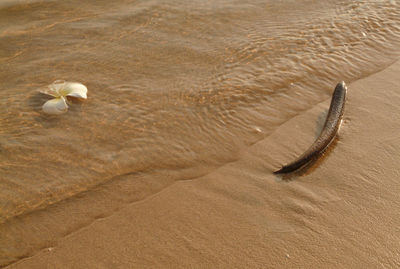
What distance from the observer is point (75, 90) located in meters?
3.85

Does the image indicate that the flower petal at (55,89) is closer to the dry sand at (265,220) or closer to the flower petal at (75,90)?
the flower petal at (75,90)

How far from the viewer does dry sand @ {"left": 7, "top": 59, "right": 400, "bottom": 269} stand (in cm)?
252

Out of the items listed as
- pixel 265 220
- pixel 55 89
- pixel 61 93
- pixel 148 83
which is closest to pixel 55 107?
pixel 61 93

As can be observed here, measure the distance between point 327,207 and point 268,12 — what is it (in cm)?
375

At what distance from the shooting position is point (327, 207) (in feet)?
9.52

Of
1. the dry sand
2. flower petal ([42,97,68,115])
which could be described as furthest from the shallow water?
the dry sand

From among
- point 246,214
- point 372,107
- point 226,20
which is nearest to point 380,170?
point 372,107

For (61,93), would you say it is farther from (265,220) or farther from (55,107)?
(265,220)

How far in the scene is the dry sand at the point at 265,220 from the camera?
252 centimetres

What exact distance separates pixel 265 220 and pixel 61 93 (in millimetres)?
2457

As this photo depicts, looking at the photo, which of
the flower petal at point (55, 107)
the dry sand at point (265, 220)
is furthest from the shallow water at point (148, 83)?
the dry sand at point (265, 220)

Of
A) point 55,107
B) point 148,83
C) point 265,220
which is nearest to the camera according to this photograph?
point 265,220

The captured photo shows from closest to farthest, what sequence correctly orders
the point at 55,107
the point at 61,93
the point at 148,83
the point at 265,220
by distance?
the point at 265,220 < the point at 55,107 < the point at 61,93 < the point at 148,83

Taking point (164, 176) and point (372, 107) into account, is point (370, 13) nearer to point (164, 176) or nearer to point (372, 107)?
point (372, 107)
